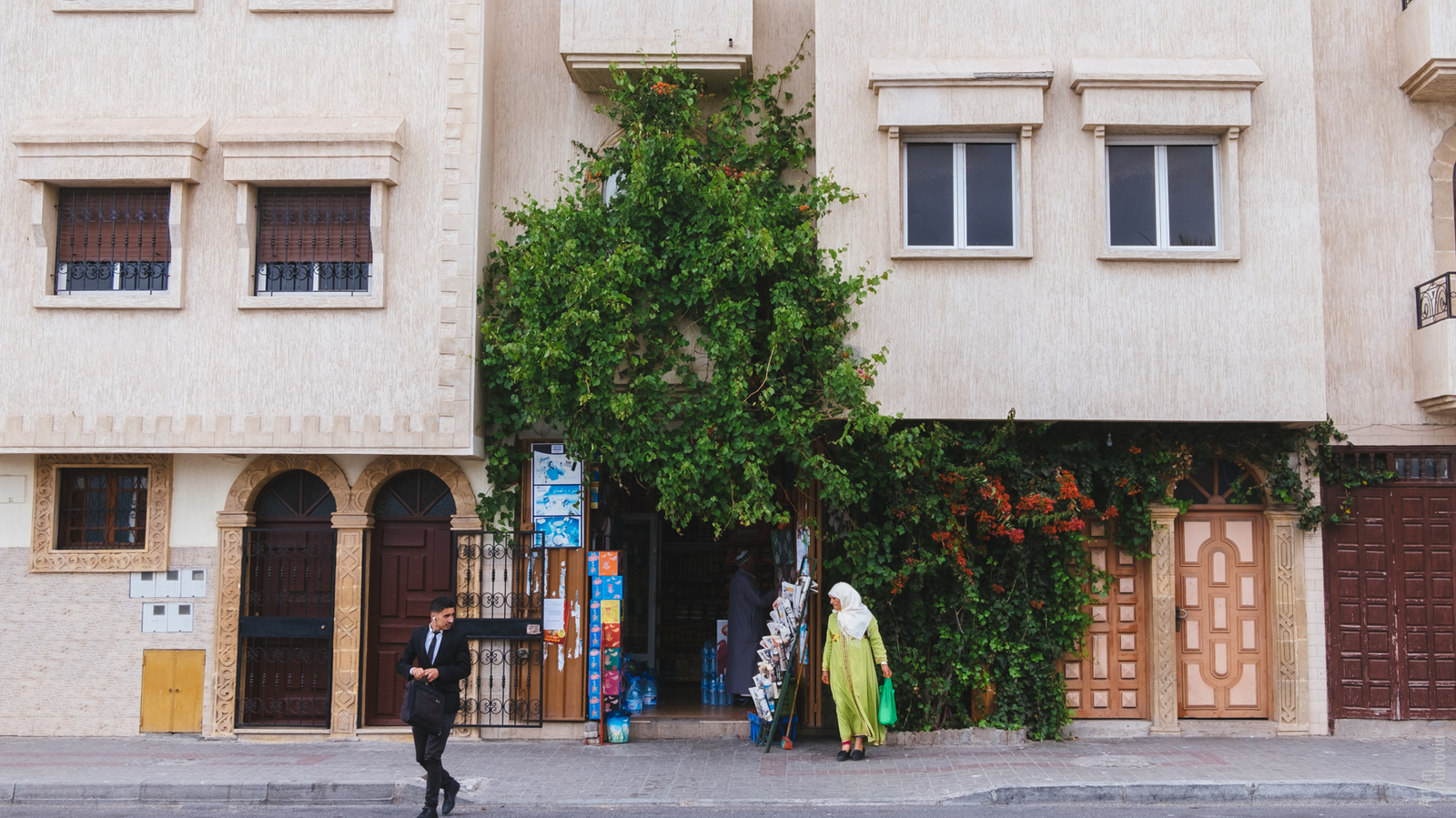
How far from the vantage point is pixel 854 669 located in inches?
414

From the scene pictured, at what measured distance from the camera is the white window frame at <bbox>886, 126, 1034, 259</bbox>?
11.2 meters

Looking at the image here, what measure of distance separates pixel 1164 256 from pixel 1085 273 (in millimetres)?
774

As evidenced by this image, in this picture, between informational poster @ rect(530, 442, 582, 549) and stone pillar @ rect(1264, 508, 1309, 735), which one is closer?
stone pillar @ rect(1264, 508, 1309, 735)

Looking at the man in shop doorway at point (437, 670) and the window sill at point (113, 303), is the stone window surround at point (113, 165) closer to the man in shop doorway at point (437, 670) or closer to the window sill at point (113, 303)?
the window sill at point (113, 303)

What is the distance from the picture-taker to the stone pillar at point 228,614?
11820 mm

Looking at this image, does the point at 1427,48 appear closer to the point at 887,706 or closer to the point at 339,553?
the point at 887,706

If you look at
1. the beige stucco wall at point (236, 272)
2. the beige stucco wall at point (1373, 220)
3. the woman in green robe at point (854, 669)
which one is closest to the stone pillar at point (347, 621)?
the beige stucco wall at point (236, 272)

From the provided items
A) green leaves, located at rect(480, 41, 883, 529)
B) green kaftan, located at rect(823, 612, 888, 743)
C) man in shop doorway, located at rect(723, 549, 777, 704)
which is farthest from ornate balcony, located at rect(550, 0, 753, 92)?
green kaftan, located at rect(823, 612, 888, 743)

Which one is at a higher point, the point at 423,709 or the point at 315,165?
the point at 315,165

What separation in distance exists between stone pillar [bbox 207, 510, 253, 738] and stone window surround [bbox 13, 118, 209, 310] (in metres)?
2.40

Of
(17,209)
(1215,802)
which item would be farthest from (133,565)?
(1215,802)

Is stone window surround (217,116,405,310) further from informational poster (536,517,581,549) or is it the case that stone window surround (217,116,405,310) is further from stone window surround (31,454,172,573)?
informational poster (536,517,581,549)

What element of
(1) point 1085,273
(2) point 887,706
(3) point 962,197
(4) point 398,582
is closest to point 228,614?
(4) point 398,582

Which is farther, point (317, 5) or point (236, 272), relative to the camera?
point (317, 5)
